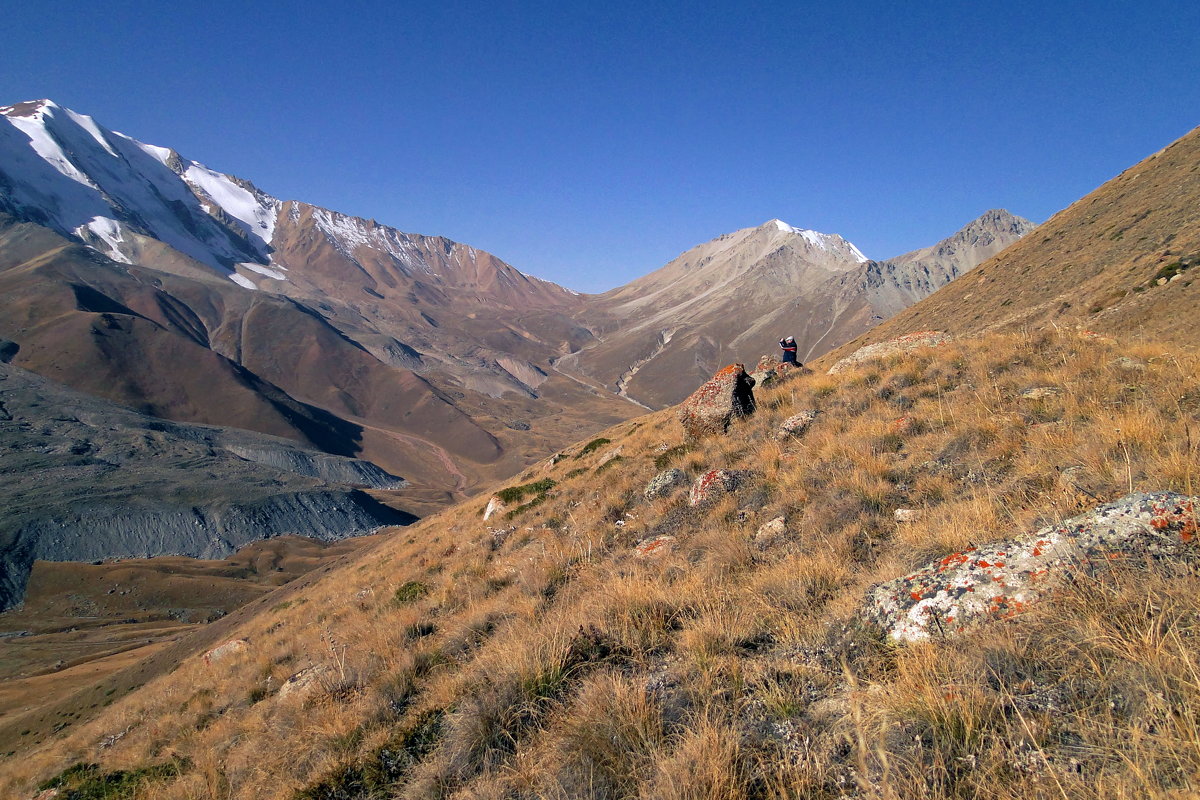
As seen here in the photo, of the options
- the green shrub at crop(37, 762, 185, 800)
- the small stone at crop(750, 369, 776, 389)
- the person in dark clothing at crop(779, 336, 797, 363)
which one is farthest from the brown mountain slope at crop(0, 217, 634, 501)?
the green shrub at crop(37, 762, 185, 800)

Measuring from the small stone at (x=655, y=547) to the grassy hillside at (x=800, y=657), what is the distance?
222 mm

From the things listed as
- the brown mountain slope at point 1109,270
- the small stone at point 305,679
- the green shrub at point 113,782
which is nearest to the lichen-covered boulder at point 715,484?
the small stone at point 305,679

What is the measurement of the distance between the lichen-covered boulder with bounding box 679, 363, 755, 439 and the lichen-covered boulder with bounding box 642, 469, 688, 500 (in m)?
2.13

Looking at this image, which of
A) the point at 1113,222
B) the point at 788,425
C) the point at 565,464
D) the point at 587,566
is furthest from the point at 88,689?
the point at 1113,222

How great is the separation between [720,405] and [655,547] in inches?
217

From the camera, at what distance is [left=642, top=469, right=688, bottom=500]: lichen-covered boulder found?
9701 mm

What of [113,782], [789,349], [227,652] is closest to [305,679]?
[113,782]

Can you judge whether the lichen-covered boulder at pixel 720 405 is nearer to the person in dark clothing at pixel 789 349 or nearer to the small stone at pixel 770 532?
the small stone at pixel 770 532

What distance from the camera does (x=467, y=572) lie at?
31.9ft

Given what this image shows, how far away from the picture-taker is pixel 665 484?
9.91m

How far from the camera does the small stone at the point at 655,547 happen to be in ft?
23.1

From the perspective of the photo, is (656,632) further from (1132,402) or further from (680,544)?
(1132,402)

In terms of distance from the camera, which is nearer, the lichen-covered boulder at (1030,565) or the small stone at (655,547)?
the lichen-covered boulder at (1030,565)

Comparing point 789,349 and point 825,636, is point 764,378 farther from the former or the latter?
point 825,636
